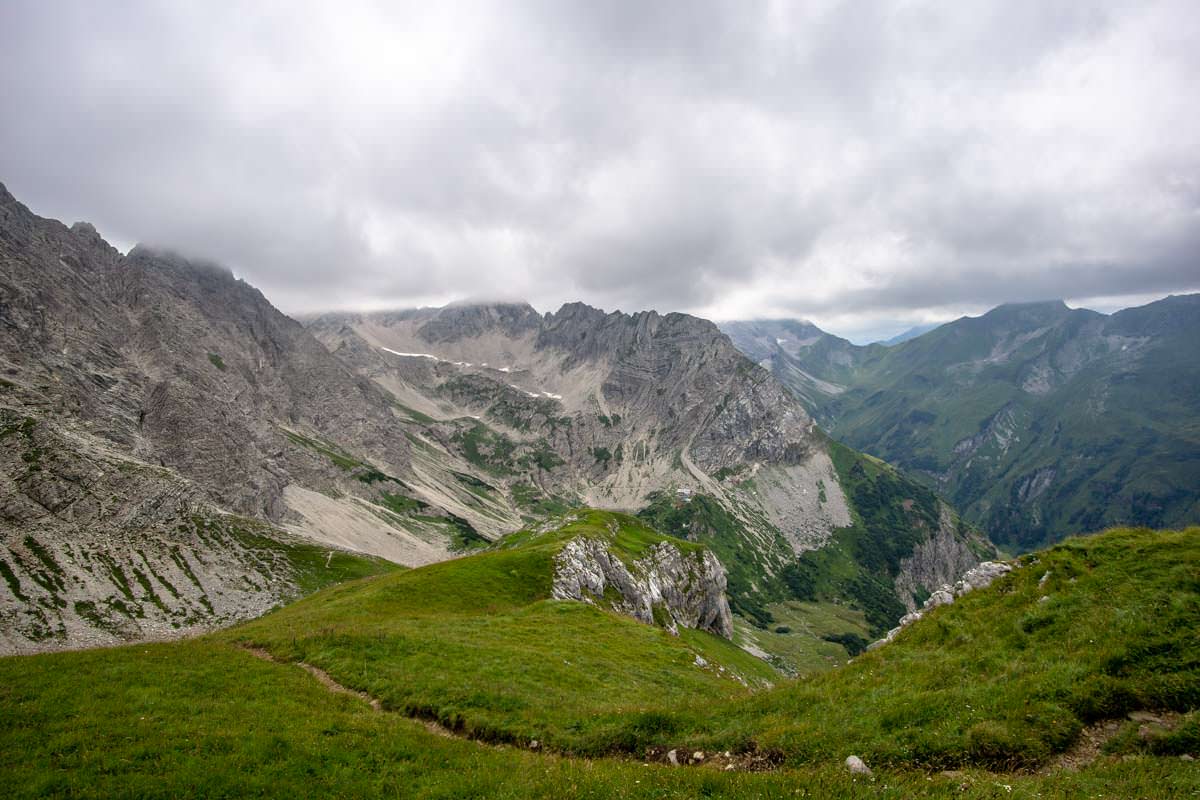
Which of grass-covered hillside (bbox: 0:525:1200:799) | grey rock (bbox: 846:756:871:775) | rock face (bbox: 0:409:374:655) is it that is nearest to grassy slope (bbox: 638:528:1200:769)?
grass-covered hillside (bbox: 0:525:1200:799)

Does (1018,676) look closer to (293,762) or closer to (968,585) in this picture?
(968,585)

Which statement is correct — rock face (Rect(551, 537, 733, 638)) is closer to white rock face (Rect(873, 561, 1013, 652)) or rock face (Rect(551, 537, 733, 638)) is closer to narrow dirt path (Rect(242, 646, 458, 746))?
narrow dirt path (Rect(242, 646, 458, 746))

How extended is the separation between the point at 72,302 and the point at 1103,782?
28445 centimetres

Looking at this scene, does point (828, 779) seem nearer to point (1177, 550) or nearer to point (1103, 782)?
point (1103, 782)

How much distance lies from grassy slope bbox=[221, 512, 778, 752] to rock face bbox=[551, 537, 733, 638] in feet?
27.6

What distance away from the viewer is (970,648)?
19.7 m

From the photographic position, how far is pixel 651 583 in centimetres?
8775

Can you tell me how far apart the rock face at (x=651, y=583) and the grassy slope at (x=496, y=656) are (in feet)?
27.6

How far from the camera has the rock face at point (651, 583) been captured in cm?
6781

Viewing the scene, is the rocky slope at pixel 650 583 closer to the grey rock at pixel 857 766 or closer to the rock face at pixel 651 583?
the rock face at pixel 651 583

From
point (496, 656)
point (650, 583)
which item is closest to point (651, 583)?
point (650, 583)

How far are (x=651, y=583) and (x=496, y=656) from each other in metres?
60.5

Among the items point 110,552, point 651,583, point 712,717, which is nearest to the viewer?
point 712,717

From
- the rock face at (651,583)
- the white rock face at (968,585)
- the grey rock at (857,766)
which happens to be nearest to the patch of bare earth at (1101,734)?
the grey rock at (857,766)
